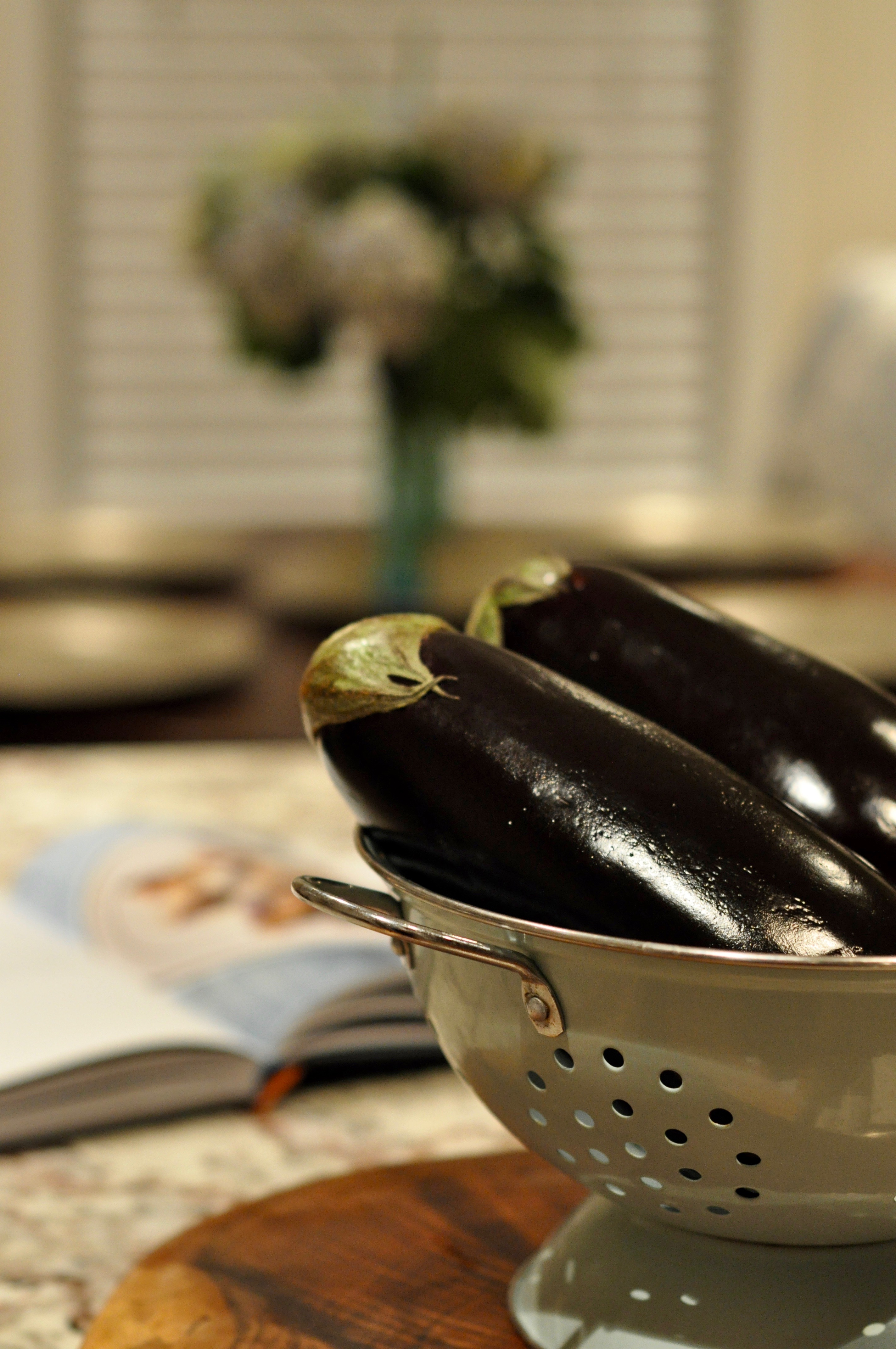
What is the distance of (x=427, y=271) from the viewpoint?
1.80 metres

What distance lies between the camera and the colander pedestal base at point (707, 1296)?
421 mm

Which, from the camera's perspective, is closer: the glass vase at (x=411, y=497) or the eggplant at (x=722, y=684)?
the eggplant at (x=722, y=684)

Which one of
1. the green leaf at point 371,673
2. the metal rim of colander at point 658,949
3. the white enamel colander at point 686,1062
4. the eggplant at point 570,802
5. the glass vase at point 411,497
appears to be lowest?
the glass vase at point 411,497

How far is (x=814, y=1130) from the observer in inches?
14.9

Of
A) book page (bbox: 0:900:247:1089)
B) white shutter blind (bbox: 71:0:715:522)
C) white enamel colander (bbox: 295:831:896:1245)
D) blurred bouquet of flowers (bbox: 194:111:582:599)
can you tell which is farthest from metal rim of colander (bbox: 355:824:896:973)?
white shutter blind (bbox: 71:0:715:522)

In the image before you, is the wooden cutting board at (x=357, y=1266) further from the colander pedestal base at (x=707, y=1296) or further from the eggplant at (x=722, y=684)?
the eggplant at (x=722, y=684)

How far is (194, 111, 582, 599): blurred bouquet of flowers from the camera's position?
1.86 m

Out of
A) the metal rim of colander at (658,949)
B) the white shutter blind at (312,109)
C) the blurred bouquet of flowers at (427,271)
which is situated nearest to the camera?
the metal rim of colander at (658,949)

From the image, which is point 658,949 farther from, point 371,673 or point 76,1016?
point 76,1016

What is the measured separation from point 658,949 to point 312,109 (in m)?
3.97

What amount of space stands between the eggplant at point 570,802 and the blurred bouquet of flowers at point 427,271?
4.58 feet

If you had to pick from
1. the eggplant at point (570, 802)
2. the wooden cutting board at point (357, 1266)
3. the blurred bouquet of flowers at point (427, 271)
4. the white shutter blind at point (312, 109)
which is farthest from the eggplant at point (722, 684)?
the white shutter blind at point (312, 109)

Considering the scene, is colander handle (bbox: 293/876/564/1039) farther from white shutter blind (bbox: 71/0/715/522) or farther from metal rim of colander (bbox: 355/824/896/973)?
white shutter blind (bbox: 71/0/715/522)

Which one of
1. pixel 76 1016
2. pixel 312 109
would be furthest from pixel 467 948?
pixel 312 109
